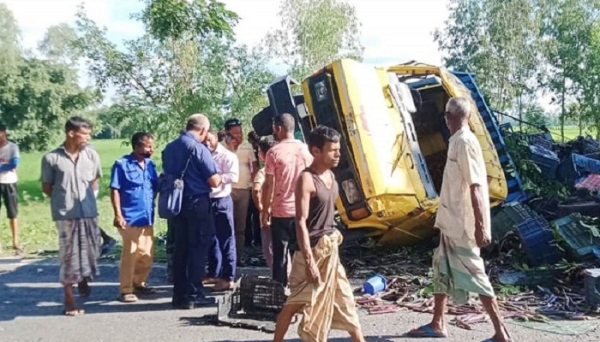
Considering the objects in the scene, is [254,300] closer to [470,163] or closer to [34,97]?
[470,163]

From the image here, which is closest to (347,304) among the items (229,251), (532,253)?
(229,251)

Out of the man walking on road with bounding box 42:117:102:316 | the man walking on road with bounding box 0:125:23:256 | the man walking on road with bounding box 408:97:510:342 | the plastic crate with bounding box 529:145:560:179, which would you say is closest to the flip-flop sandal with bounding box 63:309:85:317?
the man walking on road with bounding box 42:117:102:316

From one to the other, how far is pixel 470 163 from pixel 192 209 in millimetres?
2642

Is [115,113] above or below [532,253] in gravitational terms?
above

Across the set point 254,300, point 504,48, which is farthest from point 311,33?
point 254,300

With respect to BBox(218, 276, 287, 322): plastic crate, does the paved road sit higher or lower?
lower

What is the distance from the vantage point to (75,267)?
561cm

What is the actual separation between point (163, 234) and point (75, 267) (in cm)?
430

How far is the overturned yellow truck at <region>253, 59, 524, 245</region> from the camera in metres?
6.68

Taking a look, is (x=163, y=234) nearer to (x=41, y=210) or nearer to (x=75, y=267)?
(x=75, y=267)

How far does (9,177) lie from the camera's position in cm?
902

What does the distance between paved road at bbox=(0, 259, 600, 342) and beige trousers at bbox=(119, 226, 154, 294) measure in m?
0.26

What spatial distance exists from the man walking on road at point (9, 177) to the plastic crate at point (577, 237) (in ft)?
24.1

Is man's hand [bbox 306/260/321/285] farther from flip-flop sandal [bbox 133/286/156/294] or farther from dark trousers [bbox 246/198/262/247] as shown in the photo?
dark trousers [bbox 246/198/262/247]
